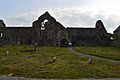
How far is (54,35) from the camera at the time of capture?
9412 cm

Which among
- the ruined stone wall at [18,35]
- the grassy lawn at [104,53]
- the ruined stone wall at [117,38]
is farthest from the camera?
the ruined stone wall at [18,35]

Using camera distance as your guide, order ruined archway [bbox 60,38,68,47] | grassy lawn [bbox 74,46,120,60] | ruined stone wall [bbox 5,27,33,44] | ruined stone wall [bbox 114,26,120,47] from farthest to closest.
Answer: ruined stone wall [bbox 5,27,33,44] → ruined stone wall [bbox 114,26,120,47] → ruined archway [bbox 60,38,68,47] → grassy lawn [bbox 74,46,120,60]

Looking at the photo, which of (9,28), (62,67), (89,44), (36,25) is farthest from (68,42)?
(62,67)

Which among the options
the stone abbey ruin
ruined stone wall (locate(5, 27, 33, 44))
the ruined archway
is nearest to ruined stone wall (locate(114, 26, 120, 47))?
the stone abbey ruin

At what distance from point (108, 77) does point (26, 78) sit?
33.1ft

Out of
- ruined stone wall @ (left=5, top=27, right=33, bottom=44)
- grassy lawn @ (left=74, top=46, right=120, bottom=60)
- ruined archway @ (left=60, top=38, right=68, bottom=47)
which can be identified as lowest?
grassy lawn @ (left=74, top=46, right=120, bottom=60)

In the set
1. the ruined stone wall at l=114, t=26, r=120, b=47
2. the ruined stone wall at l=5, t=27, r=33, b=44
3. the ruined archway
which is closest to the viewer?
the ruined archway

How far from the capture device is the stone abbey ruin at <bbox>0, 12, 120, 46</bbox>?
92.9 meters

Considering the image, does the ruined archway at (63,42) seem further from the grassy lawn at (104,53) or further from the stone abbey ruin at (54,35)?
the grassy lawn at (104,53)

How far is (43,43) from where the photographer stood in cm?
9350

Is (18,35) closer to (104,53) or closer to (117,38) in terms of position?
(117,38)

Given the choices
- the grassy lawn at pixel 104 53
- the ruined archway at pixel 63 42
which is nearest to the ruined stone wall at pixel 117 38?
the ruined archway at pixel 63 42

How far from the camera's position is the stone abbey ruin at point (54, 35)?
9294 centimetres

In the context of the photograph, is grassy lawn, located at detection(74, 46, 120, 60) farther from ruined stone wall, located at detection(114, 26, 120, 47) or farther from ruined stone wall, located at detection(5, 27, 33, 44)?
ruined stone wall, located at detection(5, 27, 33, 44)
